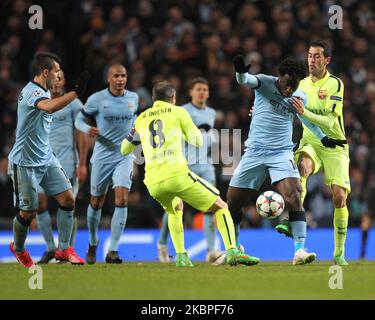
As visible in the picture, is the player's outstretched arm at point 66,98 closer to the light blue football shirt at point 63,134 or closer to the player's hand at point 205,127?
the light blue football shirt at point 63,134

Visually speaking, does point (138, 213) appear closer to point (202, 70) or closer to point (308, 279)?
point (202, 70)

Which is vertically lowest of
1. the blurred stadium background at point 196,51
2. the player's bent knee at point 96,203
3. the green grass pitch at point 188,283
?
the green grass pitch at point 188,283

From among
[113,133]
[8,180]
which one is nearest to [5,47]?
[8,180]

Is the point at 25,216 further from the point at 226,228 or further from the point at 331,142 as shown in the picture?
the point at 331,142

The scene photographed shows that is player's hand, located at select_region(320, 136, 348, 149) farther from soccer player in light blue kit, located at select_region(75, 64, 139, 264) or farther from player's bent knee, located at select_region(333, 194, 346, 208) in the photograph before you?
soccer player in light blue kit, located at select_region(75, 64, 139, 264)

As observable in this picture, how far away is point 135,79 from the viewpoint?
16.8 m

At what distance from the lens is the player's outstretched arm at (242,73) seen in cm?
997

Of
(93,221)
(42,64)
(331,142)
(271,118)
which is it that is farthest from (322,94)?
(93,221)

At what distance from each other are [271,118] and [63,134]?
3.19m

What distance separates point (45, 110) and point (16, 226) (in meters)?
1.44

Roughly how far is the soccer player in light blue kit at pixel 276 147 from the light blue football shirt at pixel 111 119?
6.27 ft

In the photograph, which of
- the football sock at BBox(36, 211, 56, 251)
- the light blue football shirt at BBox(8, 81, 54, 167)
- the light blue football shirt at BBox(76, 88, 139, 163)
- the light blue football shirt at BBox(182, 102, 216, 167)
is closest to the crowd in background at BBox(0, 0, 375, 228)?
the light blue football shirt at BBox(182, 102, 216, 167)

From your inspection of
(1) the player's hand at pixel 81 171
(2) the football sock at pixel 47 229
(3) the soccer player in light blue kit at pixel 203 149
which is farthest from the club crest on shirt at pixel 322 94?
(2) the football sock at pixel 47 229

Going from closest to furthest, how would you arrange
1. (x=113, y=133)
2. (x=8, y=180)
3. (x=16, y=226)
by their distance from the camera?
(x=16, y=226) → (x=113, y=133) → (x=8, y=180)
